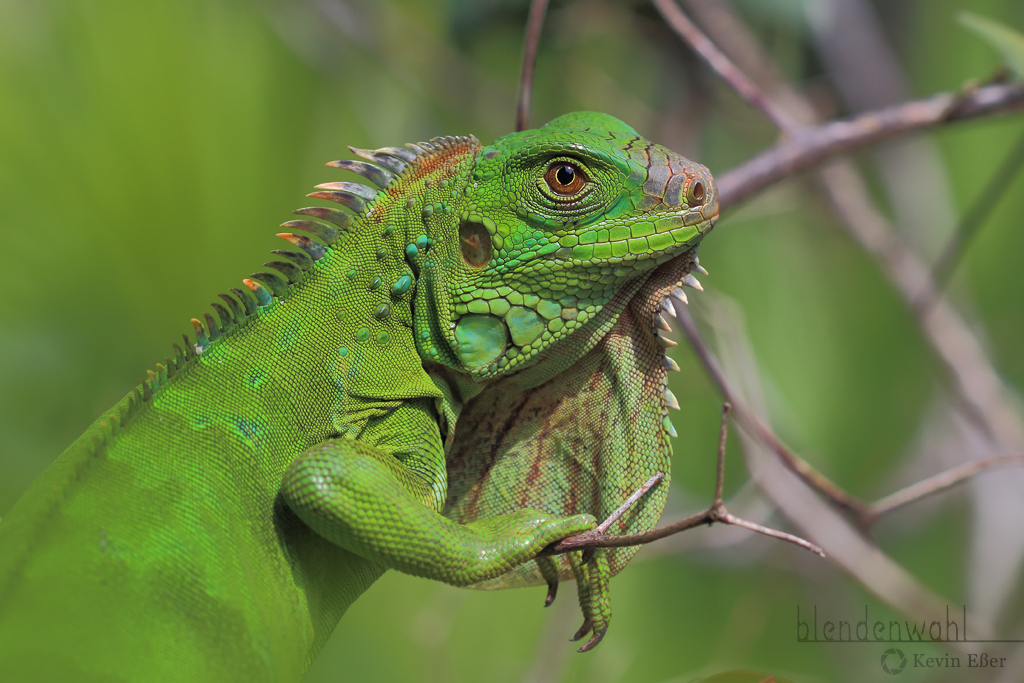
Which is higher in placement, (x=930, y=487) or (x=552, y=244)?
(x=552, y=244)

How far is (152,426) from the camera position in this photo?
129 cm

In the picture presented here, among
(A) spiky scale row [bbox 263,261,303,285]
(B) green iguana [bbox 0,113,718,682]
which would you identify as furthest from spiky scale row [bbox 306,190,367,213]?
(A) spiky scale row [bbox 263,261,303,285]

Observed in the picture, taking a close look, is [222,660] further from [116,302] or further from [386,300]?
[116,302]

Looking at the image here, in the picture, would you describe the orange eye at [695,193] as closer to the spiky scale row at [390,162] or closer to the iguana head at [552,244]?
the iguana head at [552,244]

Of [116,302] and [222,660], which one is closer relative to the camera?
[222,660]

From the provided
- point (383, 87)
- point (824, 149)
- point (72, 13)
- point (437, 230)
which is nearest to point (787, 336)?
point (824, 149)

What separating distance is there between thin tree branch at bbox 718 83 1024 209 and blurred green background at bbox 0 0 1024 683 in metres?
0.63

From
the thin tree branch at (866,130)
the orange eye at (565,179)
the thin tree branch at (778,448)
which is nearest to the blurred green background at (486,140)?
the thin tree branch at (866,130)

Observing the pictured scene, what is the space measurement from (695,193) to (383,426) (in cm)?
72

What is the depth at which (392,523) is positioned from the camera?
1.20 meters

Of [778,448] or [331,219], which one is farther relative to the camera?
[778,448]

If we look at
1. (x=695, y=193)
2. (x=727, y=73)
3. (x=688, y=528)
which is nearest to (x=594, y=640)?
(x=688, y=528)

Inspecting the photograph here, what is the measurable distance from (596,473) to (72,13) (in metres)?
2.81

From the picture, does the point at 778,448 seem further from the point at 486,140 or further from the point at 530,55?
the point at 486,140
